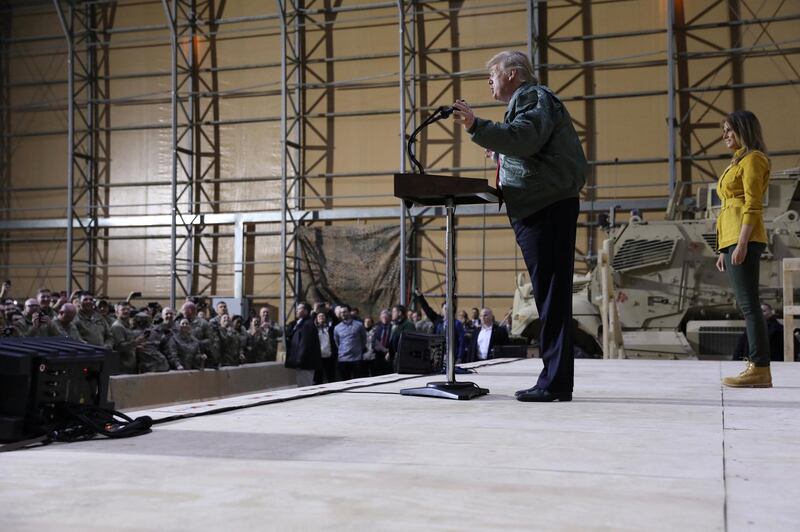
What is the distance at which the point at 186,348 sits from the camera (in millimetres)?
11781

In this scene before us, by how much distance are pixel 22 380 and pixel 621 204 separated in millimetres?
16613

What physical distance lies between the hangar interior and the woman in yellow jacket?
1320cm

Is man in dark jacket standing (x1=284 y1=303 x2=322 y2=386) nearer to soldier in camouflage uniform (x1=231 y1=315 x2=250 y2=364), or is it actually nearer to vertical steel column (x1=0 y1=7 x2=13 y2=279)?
soldier in camouflage uniform (x1=231 y1=315 x2=250 y2=364)

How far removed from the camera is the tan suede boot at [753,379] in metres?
4.07

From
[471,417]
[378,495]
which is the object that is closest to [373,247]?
[471,417]

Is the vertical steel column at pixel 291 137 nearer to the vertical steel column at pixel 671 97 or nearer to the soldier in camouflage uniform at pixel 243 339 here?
the soldier in camouflage uniform at pixel 243 339

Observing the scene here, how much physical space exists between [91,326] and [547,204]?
8099mm

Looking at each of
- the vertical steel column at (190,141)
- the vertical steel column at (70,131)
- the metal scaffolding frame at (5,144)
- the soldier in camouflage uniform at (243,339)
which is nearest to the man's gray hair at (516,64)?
the soldier in camouflage uniform at (243,339)

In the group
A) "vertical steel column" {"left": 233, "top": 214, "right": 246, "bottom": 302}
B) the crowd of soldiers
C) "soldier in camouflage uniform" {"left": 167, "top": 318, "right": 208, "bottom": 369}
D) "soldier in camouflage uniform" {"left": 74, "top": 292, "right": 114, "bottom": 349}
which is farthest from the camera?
"vertical steel column" {"left": 233, "top": 214, "right": 246, "bottom": 302}

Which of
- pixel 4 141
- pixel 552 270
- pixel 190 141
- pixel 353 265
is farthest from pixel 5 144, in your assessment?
pixel 552 270

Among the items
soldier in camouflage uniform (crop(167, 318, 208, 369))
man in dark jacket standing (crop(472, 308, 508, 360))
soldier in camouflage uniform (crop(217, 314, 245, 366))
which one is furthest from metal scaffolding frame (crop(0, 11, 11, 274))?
man in dark jacket standing (crop(472, 308, 508, 360))

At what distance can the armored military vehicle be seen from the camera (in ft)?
40.5

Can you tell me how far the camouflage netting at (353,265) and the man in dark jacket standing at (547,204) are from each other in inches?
616

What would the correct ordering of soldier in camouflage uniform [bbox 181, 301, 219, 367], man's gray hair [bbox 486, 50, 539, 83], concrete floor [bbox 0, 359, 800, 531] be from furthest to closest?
1. soldier in camouflage uniform [bbox 181, 301, 219, 367]
2. man's gray hair [bbox 486, 50, 539, 83]
3. concrete floor [bbox 0, 359, 800, 531]
